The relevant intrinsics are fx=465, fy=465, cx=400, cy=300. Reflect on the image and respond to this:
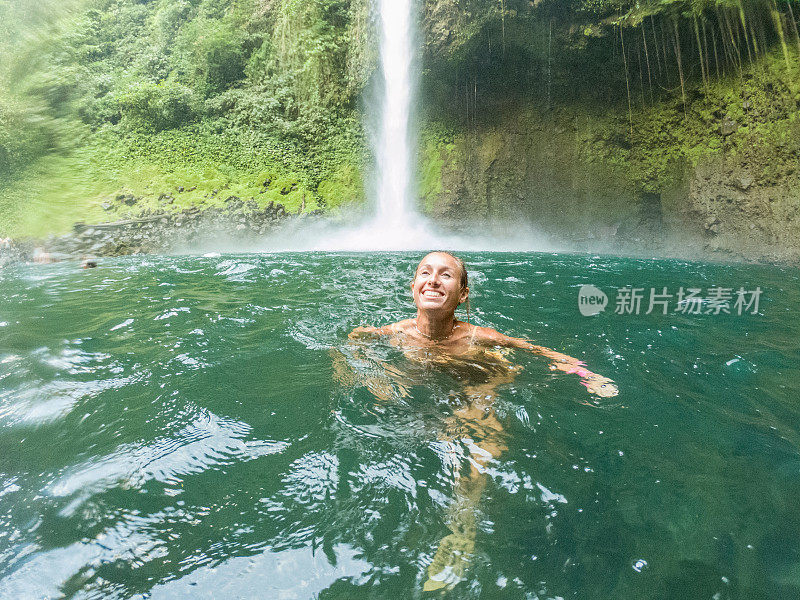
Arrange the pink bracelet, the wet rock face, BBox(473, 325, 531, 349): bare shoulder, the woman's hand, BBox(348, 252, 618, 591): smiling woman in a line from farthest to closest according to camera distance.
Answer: the wet rock face
BBox(473, 325, 531, 349): bare shoulder
the pink bracelet
the woman's hand
BBox(348, 252, 618, 591): smiling woman

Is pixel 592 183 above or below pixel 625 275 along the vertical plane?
above

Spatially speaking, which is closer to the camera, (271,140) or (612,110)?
(612,110)

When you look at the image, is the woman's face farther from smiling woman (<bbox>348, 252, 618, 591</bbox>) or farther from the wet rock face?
the wet rock face

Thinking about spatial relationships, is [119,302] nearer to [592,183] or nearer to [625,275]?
[625,275]

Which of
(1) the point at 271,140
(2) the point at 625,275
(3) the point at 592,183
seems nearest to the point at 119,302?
(2) the point at 625,275

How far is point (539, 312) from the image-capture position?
527 centimetres

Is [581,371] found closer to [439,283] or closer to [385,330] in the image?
[439,283]

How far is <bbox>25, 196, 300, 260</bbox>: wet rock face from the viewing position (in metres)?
14.3

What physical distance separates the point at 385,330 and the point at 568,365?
4.79 ft

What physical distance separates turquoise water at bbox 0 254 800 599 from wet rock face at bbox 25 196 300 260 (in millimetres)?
11653

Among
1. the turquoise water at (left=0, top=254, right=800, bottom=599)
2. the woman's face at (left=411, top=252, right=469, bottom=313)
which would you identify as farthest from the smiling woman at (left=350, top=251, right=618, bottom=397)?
the turquoise water at (left=0, top=254, right=800, bottom=599)

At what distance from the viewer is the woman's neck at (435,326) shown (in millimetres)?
3361

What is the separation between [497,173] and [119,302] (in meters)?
13.8

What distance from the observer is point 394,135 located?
56.4 ft
